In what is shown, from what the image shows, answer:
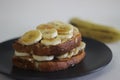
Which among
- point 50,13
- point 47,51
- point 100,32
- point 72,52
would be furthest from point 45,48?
point 50,13

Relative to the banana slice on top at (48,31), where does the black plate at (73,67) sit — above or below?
below

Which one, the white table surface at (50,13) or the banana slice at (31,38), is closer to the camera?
the banana slice at (31,38)

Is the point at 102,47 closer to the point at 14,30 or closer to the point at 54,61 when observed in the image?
the point at 54,61

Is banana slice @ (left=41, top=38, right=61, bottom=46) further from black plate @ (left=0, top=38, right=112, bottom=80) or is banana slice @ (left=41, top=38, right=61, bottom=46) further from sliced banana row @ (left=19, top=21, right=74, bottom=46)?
black plate @ (left=0, top=38, right=112, bottom=80)

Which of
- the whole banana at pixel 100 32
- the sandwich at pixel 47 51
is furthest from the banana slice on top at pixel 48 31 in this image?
the whole banana at pixel 100 32

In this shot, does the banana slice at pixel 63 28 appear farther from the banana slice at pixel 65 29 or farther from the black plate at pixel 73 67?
the black plate at pixel 73 67

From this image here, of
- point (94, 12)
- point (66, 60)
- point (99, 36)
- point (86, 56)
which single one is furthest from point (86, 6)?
point (66, 60)

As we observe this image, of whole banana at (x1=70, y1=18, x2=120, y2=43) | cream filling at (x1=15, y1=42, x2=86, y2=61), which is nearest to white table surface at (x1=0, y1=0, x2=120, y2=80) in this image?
whole banana at (x1=70, y1=18, x2=120, y2=43)
